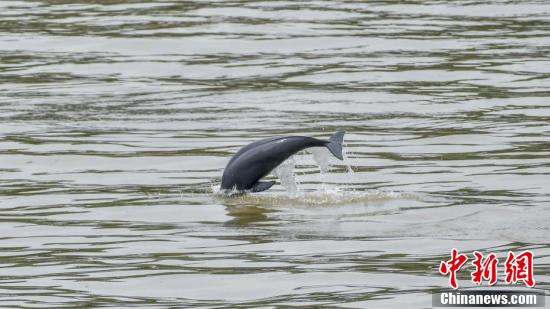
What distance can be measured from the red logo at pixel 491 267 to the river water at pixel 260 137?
0.07 meters

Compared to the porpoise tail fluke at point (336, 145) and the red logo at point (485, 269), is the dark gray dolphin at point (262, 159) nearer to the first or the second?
the porpoise tail fluke at point (336, 145)

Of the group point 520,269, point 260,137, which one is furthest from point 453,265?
point 260,137

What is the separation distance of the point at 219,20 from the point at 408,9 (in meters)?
3.03

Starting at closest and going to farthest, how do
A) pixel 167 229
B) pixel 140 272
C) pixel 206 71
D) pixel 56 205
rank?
1. pixel 140 272
2. pixel 167 229
3. pixel 56 205
4. pixel 206 71

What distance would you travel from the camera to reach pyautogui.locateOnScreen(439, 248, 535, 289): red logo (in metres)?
10.1

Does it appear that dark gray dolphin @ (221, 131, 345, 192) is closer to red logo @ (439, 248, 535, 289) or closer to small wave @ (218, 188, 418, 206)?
small wave @ (218, 188, 418, 206)

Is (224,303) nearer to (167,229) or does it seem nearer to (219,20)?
(167,229)

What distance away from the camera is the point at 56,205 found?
13375 mm

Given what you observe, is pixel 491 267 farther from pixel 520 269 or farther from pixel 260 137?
pixel 260 137

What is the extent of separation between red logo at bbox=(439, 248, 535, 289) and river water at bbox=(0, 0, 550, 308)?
74 millimetres

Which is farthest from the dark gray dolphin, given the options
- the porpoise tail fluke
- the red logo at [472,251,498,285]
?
the red logo at [472,251,498,285]

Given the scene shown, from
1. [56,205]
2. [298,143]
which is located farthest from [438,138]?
[56,205]

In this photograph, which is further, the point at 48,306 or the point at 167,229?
the point at 167,229

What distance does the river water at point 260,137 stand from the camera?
35.2ft
